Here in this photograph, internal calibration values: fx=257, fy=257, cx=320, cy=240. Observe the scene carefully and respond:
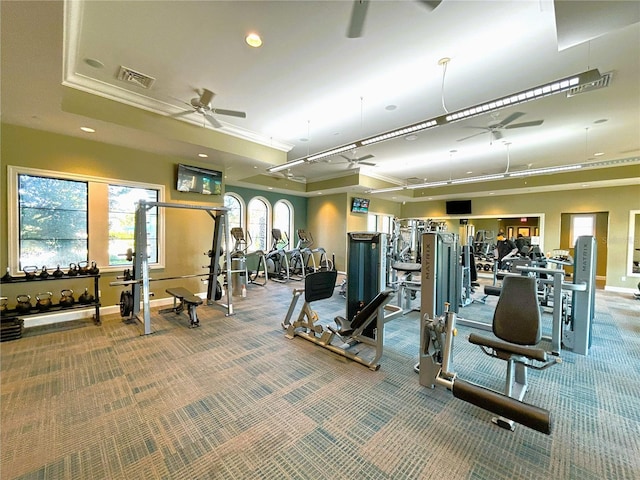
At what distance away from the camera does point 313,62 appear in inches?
122

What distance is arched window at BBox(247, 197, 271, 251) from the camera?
31.2 feet

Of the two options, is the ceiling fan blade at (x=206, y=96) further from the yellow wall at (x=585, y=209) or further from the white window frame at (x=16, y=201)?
the yellow wall at (x=585, y=209)

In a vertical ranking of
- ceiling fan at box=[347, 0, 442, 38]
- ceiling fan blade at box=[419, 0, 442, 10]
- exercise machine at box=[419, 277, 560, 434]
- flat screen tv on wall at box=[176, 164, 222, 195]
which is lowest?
exercise machine at box=[419, 277, 560, 434]

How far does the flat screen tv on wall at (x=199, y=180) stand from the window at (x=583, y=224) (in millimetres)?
11527

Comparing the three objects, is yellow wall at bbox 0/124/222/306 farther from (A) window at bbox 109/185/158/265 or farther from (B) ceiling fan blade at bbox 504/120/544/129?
(B) ceiling fan blade at bbox 504/120/544/129

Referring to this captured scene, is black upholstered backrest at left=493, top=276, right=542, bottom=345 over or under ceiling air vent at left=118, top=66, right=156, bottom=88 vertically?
under

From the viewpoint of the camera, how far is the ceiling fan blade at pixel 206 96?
352cm

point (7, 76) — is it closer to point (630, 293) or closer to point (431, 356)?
point (431, 356)

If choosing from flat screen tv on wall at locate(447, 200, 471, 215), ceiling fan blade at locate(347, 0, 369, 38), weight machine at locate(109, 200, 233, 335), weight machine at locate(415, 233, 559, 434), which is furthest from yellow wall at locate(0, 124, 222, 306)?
flat screen tv on wall at locate(447, 200, 471, 215)

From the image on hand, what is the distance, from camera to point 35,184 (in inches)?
162

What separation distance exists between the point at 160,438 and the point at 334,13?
386 centimetres

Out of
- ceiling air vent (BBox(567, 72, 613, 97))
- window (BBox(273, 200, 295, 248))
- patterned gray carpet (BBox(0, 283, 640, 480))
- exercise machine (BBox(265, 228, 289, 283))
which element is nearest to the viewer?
patterned gray carpet (BBox(0, 283, 640, 480))

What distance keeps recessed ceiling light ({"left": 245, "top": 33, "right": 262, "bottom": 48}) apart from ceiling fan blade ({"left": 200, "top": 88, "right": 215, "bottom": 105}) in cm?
102

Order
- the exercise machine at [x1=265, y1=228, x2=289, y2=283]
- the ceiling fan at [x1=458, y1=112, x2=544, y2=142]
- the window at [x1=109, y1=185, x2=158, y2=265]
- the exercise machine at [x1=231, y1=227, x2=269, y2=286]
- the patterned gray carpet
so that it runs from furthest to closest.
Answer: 1. the exercise machine at [x1=265, y1=228, x2=289, y2=283]
2. the exercise machine at [x1=231, y1=227, x2=269, y2=286]
3. the window at [x1=109, y1=185, x2=158, y2=265]
4. the ceiling fan at [x1=458, y1=112, x2=544, y2=142]
5. the patterned gray carpet
